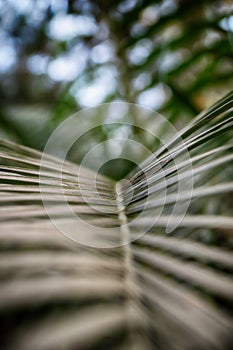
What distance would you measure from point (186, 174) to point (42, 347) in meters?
0.22

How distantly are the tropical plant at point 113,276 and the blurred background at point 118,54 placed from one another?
60 centimetres

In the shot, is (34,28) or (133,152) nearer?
(133,152)

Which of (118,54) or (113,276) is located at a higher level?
(118,54)

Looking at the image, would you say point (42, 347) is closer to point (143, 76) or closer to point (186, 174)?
point (186, 174)

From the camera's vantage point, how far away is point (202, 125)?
45 cm

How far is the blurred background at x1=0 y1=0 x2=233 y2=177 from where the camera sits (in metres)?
0.92

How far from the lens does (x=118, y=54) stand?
1146mm

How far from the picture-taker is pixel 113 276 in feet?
0.70

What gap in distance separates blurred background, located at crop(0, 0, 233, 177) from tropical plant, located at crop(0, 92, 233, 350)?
60cm

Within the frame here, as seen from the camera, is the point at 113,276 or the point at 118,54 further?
the point at 118,54

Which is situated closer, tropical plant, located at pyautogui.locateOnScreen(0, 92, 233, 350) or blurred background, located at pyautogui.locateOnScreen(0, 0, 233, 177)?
tropical plant, located at pyautogui.locateOnScreen(0, 92, 233, 350)

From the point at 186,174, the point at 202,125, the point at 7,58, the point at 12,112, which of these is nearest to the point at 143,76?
the point at 12,112

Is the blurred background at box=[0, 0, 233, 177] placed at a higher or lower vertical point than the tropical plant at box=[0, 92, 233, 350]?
higher

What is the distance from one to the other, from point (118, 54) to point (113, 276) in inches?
40.9
